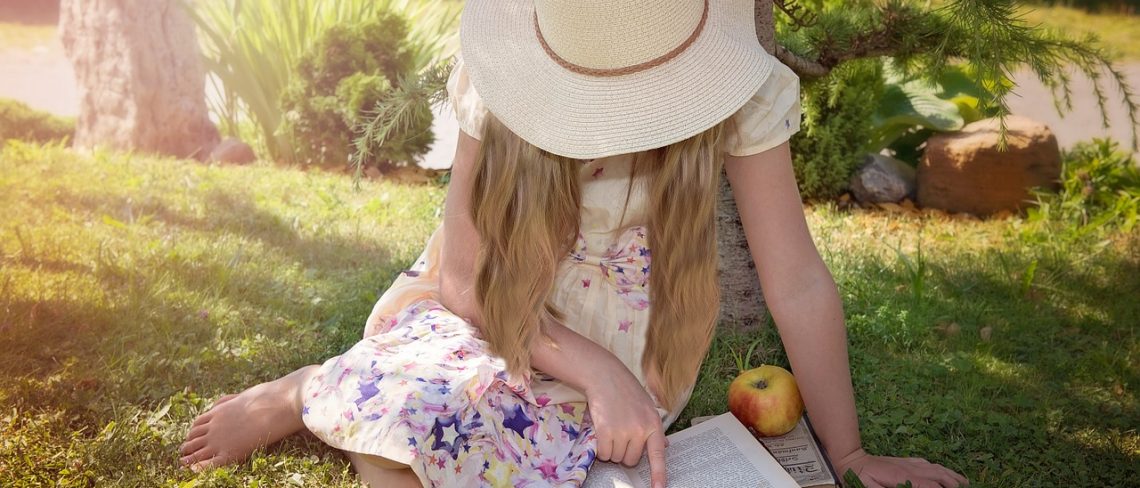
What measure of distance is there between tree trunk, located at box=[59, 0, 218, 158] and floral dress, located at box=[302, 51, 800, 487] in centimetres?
329

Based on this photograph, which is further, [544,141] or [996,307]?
[996,307]

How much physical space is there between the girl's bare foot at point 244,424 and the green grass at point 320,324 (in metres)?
0.04

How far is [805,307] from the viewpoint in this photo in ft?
5.76

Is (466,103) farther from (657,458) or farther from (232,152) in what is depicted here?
(232,152)

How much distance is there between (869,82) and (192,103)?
11.2 feet

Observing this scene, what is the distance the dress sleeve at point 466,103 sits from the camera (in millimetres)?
1749

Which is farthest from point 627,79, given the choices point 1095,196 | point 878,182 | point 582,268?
point 1095,196

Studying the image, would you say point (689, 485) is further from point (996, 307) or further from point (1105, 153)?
point (1105, 153)

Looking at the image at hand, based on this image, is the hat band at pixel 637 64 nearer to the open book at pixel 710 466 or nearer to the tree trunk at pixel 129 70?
the open book at pixel 710 466

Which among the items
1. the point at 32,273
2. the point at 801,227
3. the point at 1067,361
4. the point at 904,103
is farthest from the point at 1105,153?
the point at 32,273

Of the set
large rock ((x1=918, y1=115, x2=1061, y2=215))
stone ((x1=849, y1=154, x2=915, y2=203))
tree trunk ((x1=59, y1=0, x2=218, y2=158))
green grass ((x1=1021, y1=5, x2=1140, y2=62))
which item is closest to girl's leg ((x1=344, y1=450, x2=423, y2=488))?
stone ((x1=849, y1=154, x2=915, y2=203))

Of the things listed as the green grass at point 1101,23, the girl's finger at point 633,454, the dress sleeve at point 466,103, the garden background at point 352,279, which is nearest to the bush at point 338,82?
the garden background at point 352,279

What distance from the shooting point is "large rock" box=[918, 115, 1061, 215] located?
3.91m

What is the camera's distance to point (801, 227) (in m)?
1.76
